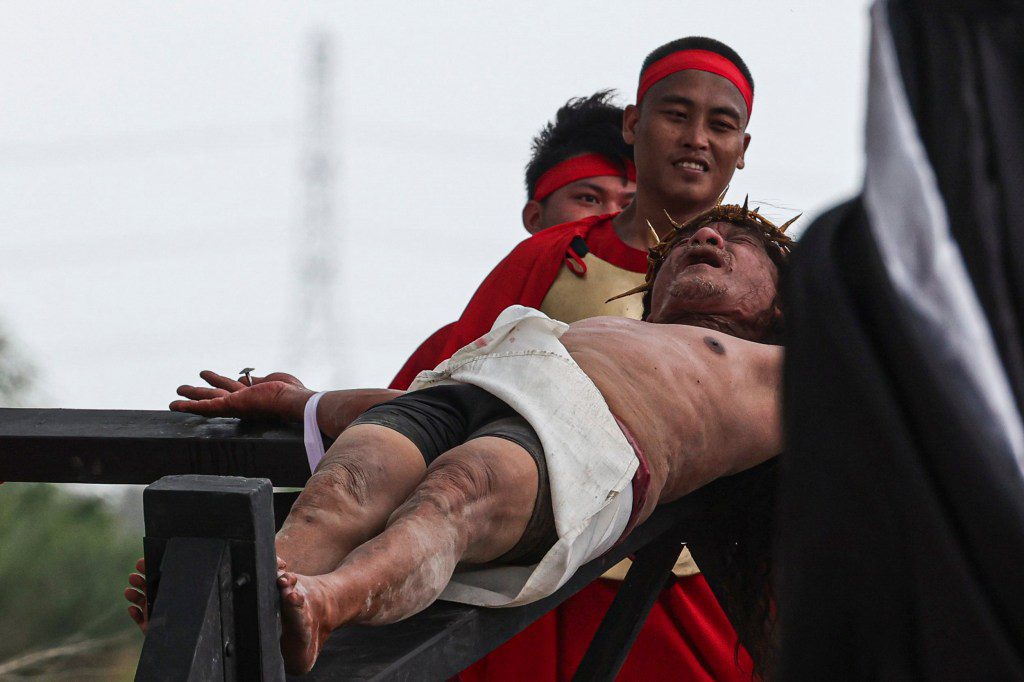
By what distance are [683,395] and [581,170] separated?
103 inches

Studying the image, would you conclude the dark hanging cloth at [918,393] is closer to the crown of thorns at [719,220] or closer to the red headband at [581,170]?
the crown of thorns at [719,220]

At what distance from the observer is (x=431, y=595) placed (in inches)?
74.9

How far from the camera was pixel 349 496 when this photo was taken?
81.0 inches

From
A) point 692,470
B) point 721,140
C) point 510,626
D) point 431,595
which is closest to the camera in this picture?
point 431,595

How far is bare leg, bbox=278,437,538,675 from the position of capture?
164 cm

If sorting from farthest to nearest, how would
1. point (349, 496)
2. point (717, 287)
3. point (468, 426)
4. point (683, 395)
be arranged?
1. point (717, 287)
2. point (683, 395)
3. point (468, 426)
4. point (349, 496)

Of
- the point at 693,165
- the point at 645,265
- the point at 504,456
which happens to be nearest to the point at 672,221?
the point at 645,265

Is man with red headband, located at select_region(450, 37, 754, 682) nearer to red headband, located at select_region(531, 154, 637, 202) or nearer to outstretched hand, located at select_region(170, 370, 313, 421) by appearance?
outstretched hand, located at select_region(170, 370, 313, 421)

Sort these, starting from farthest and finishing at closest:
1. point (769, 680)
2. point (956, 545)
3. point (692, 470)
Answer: point (769, 680)
point (692, 470)
point (956, 545)

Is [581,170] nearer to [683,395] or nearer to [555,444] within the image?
Answer: [683,395]

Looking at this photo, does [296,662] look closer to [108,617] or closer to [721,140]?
[721,140]

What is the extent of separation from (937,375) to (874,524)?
4.7 inches

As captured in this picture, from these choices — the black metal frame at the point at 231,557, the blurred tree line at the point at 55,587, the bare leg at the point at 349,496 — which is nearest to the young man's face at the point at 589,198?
the black metal frame at the point at 231,557

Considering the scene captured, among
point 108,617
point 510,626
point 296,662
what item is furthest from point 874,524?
point 108,617
